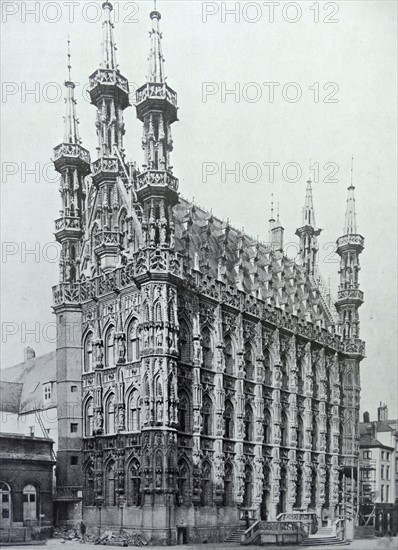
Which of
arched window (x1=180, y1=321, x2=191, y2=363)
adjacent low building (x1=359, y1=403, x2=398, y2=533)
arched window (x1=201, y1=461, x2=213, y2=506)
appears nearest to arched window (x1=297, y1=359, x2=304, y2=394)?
adjacent low building (x1=359, y1=403, x2=398, y2=533)

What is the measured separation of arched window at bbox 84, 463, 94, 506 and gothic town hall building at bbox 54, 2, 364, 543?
0.06 m

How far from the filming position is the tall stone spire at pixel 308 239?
57.0 m

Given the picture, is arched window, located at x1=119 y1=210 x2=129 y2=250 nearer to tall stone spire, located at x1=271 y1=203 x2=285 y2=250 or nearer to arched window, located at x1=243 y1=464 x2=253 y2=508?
arched window, located at x1=243 y1=464 x2=253 y2=508

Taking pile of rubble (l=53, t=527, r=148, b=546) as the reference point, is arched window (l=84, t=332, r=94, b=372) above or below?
above

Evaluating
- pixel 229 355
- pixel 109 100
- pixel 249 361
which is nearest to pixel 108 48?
pixel 109 100

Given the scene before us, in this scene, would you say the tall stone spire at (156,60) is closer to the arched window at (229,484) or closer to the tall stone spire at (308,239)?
the arched window at (229,484)

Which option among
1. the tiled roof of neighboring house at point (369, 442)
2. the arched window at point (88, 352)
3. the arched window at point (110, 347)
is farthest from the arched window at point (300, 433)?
the arched window at point (88, 352)

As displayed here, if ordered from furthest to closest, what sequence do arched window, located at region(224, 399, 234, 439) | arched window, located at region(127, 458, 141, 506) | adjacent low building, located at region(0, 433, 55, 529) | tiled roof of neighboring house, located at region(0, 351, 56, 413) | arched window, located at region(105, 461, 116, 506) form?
tiled roof of neighboring house, located at region(0, 351, 56, 413), arched window, located at region(224, 399, 234, 439), arched window, located at region(105, 461, 116, 506), arched window, located at region(127, 458, 141, 506), adjacent low building, located at region(0, 433, 55, 529)

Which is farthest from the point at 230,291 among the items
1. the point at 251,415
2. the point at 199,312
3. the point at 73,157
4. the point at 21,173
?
the point at 21,173

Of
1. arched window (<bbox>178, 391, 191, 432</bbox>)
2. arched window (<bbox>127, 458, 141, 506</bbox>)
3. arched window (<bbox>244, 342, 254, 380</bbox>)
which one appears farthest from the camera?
arched window (<bbox>244, 342, 254, 380</bbox>)

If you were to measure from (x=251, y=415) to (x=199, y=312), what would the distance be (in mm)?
7704

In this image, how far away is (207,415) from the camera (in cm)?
3812

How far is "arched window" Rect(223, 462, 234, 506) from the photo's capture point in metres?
38.6

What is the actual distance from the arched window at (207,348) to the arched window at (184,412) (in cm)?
255
